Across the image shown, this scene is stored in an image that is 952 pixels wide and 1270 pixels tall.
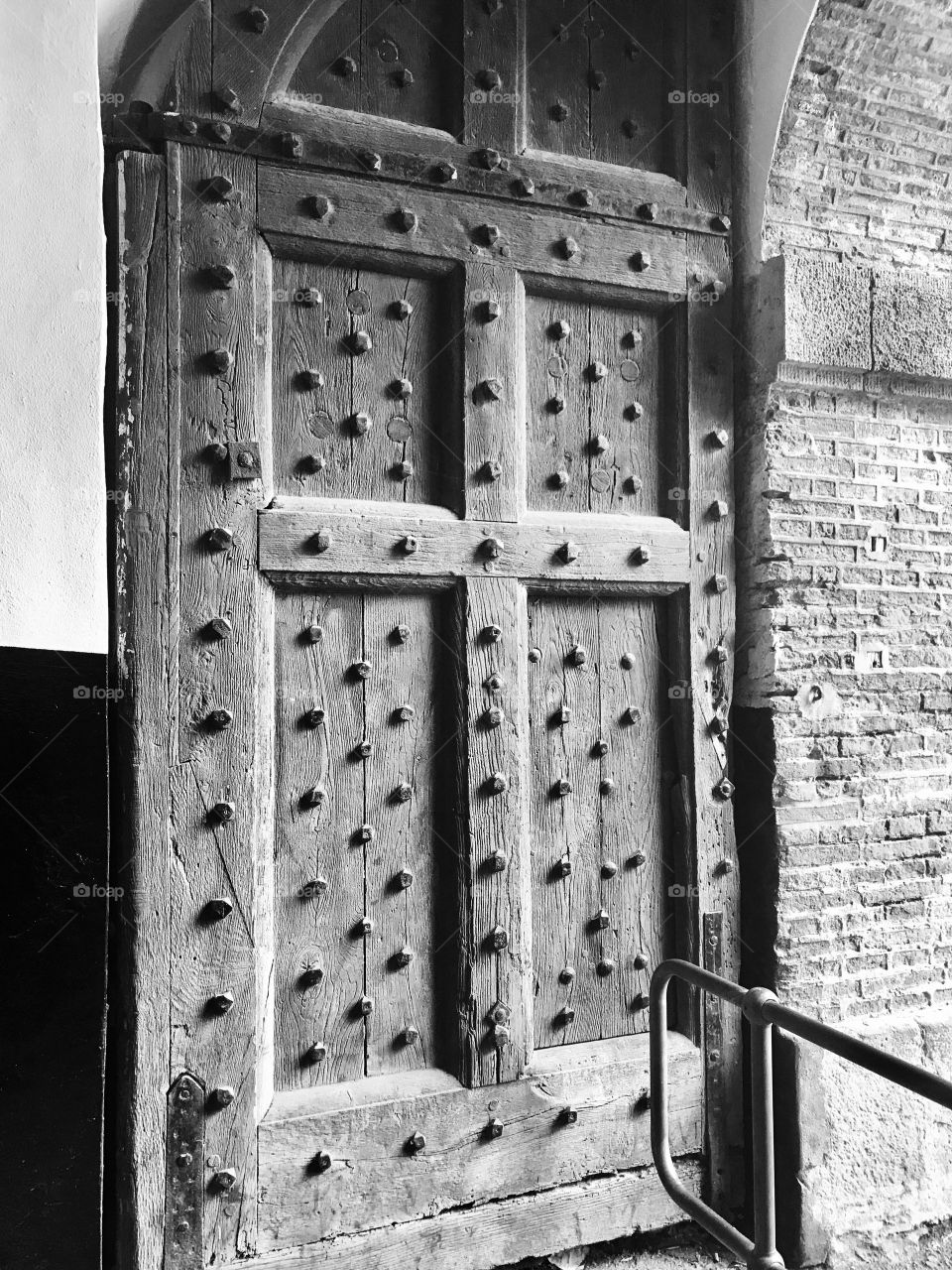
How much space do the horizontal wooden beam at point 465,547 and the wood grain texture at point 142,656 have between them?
0.89 ft

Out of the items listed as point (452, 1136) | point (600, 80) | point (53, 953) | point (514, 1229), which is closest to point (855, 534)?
point (600, 80)

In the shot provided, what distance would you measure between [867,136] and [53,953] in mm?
2913

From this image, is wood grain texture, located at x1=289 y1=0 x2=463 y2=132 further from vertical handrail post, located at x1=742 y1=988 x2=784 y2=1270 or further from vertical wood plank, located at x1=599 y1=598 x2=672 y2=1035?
vertical handrail post, located at x1=742 y1=988 x2=784 y2=1270

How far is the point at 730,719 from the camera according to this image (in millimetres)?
2783

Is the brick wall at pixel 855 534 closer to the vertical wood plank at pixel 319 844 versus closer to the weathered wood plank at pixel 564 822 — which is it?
the weathered wood plank at pixel 564 822

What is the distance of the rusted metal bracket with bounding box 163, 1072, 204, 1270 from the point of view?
210 cm

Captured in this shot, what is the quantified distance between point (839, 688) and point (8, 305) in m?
2.21

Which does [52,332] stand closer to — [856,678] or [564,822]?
[564,822]

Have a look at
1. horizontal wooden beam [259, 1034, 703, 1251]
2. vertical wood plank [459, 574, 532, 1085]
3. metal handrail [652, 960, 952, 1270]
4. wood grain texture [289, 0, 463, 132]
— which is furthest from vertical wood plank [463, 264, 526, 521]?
horizontal wooden beam [259, 1034, 703, 1251]

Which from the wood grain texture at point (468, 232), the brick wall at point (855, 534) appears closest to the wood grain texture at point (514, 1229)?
the brick wall at point (855, 534)

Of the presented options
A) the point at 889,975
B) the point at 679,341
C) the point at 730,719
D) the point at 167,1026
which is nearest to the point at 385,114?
the point at 679,341

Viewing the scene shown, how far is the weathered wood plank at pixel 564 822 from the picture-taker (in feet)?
8.30

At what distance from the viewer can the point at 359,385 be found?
93.9 inches

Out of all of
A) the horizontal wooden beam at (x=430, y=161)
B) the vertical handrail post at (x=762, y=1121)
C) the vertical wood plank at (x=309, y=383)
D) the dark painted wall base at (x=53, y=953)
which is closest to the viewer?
the vertical handrail post at (x=762, y=1121)
